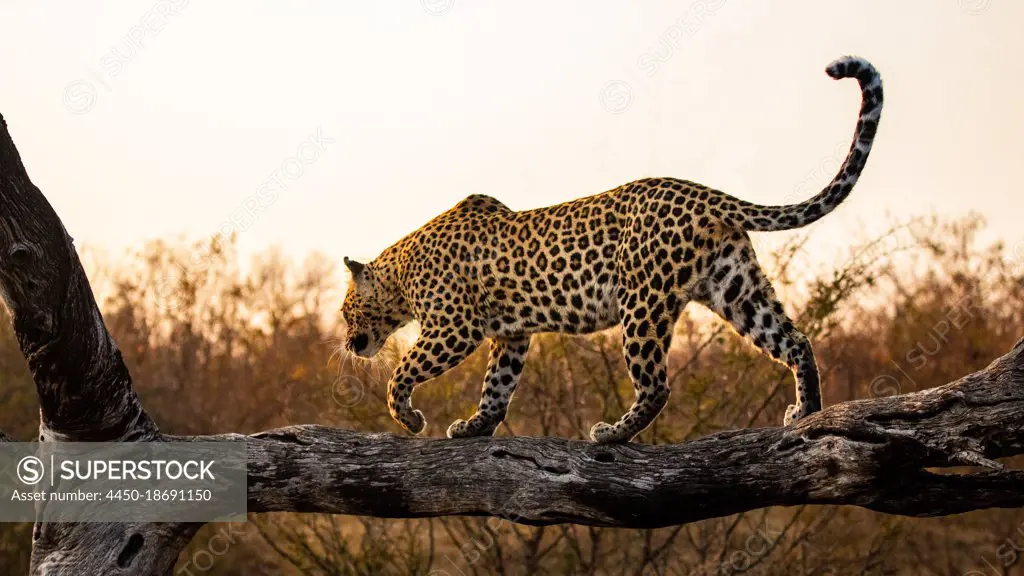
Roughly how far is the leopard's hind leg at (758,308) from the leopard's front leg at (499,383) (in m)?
1.61

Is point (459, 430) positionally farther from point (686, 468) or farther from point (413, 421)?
point (686, 468)

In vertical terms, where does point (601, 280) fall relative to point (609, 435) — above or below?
above

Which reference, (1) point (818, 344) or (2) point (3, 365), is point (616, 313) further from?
(2) point (3, 365)

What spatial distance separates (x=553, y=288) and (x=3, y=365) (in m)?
7.83

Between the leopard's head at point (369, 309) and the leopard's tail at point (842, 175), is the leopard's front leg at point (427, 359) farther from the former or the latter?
Answer: the leopard's tail at point (842, 175)

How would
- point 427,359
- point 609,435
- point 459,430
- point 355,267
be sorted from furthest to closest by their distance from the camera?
point 355,267 → point 459,430 → point 427,359 → point 609,435

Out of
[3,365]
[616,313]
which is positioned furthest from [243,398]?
[616,313]

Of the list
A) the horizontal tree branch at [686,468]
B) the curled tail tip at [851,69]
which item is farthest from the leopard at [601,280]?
the horizontal tree branch at [686,468]

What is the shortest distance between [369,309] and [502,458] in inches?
82.8

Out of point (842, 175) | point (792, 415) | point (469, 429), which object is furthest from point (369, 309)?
point (842, 175)

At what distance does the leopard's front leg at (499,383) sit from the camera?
762 cm

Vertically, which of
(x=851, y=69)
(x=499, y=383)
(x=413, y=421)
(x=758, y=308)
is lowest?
(x=413, y=421)

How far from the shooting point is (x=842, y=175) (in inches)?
253

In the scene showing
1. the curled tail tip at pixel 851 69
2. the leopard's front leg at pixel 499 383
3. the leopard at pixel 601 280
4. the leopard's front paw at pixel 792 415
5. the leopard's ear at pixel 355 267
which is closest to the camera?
the curled tail tip at pixel 851 69
